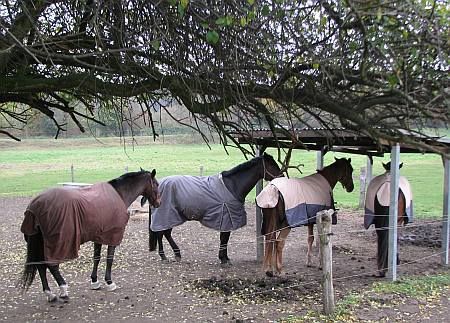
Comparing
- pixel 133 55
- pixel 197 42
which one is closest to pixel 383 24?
pixel 197 42

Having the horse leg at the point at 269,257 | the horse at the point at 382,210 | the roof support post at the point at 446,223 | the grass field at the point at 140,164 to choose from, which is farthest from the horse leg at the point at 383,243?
the grass field at the point at 140,164

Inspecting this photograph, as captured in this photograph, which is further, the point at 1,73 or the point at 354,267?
the point at 354,267

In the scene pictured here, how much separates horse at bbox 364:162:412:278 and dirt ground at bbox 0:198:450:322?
255 millimetres

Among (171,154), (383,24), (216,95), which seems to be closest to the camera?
(383,24)

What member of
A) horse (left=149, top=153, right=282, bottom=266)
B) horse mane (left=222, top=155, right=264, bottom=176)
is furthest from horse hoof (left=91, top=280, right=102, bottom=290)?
horse mane (left=222, top=155, right=264, bottom=176)

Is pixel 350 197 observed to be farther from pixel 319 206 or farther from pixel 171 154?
pixel 171 154

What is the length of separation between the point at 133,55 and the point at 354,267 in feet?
17.4

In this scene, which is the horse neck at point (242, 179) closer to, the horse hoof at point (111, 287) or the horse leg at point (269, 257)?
the horse leg at point (269, 257)

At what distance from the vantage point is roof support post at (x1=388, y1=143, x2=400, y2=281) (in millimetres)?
6566

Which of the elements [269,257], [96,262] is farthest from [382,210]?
[96,262]

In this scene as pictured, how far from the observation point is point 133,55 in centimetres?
349

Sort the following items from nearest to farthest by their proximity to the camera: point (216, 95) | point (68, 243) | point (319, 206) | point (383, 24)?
1. point (383, 24)
2. point (216, 95)
3. point (68, 243)
4. point (319, 206)

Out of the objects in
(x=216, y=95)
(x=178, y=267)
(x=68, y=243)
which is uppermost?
(x=216, y=95)

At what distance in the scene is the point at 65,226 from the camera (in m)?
5.52
